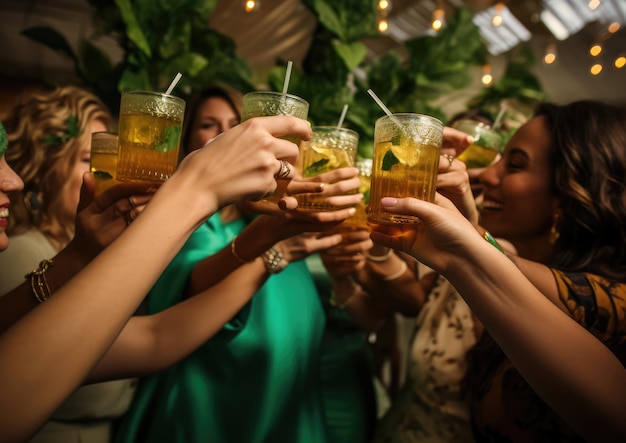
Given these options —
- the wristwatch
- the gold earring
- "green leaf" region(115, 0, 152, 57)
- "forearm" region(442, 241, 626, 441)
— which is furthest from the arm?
"green leaf" region(115, 0, 152, 57)

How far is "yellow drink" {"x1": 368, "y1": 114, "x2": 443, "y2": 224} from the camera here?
1.20 m

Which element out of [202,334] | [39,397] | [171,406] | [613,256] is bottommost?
[171,406]

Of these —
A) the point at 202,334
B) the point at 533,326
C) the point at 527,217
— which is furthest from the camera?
the point at 527,217

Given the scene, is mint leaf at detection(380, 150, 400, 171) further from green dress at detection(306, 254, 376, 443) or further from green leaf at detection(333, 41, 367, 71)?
green leaf at detection(333, 41, 367, 71)

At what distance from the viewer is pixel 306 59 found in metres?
3.27

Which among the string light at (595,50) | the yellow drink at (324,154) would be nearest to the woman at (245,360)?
the yellow drink at (324,154)

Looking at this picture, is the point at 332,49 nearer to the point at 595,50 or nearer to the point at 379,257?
the point at 379,257

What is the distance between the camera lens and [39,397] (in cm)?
77

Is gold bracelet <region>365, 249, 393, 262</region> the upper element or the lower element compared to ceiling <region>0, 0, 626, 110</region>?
lower

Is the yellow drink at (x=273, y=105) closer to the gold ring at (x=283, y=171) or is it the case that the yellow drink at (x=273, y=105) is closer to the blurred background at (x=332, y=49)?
the gold ring at (x=283, y=171)

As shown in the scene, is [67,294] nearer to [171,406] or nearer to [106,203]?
[106,203]

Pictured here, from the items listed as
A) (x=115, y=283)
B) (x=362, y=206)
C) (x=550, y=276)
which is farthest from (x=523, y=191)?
(x=115, y=283)

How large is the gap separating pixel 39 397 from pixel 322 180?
1003 millimetres

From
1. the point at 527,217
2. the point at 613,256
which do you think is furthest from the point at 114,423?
the point at 613,256
